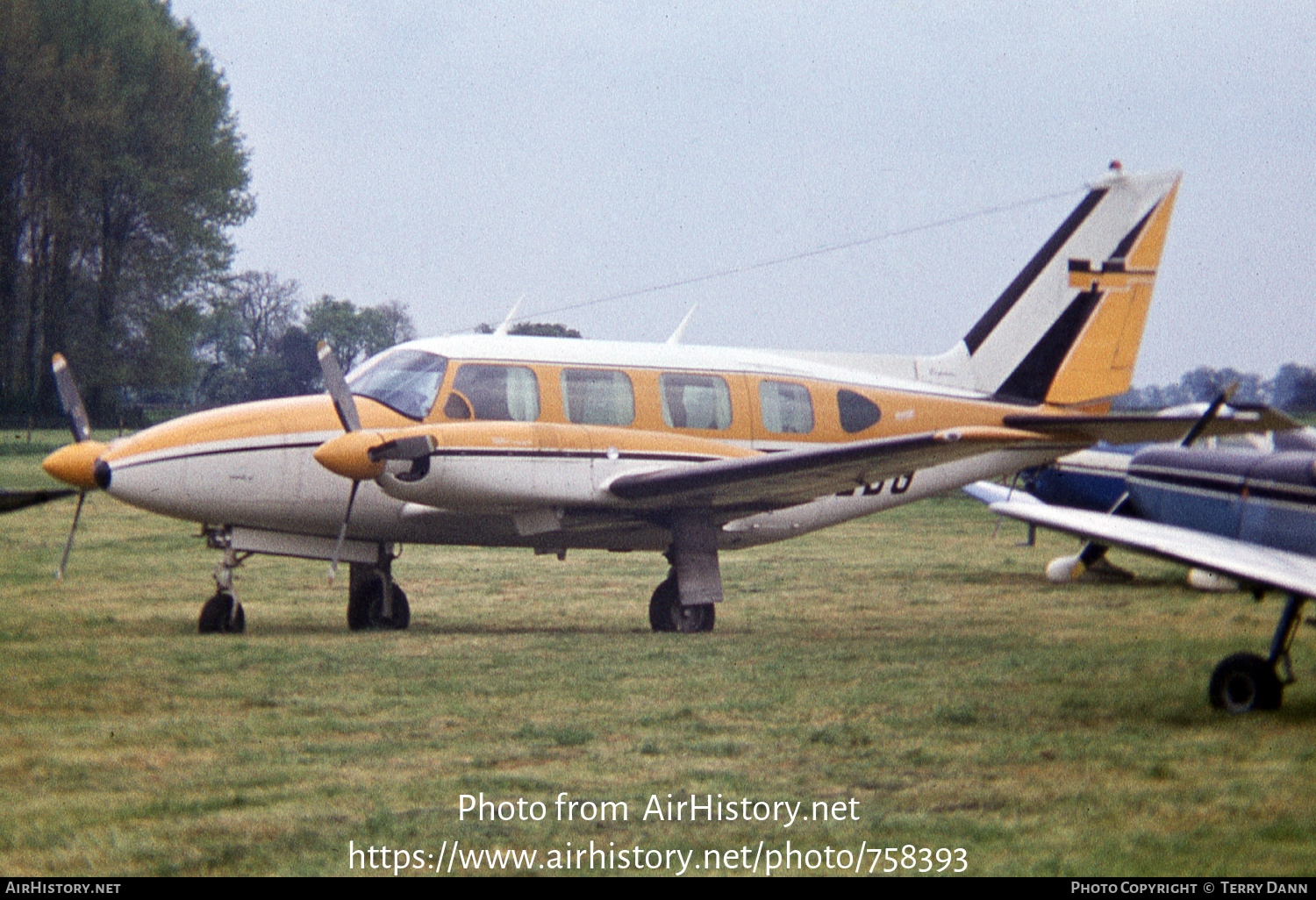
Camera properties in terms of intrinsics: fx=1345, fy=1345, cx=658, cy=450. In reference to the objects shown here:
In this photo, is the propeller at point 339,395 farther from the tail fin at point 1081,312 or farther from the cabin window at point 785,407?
the tail fin at point 1081,312

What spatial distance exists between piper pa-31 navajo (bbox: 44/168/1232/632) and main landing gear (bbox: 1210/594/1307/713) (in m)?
2.48

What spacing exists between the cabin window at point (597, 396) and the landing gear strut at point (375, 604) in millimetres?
2345

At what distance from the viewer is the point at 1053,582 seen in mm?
18094

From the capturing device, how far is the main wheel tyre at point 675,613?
41.2 ft

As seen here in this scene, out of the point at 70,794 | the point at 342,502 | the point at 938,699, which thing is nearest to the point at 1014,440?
the point at 938,699

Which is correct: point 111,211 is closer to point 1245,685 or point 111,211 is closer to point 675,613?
point 675,613

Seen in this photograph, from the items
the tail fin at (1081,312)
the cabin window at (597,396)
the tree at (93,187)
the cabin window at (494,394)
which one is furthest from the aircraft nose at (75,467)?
the tree at (93,187)

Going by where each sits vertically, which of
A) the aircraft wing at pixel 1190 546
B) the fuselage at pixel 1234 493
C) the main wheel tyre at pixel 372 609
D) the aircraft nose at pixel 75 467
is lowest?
the main wheel tyre at pixel 372 609

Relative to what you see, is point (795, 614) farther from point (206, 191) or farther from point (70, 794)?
point (206, 191)

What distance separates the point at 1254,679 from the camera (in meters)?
8.20

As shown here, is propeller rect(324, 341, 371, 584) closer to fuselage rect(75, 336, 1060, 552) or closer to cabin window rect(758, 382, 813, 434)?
fuselage rect(75, 336, 1060, 552)

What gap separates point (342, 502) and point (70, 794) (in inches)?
A: 242

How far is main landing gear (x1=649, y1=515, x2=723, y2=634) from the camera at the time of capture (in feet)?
40.9

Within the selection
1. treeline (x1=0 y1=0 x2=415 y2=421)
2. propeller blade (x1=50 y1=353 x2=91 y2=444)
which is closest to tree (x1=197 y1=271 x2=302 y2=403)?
treeline (x1=0 y1=0 x2=415 y2=421)
